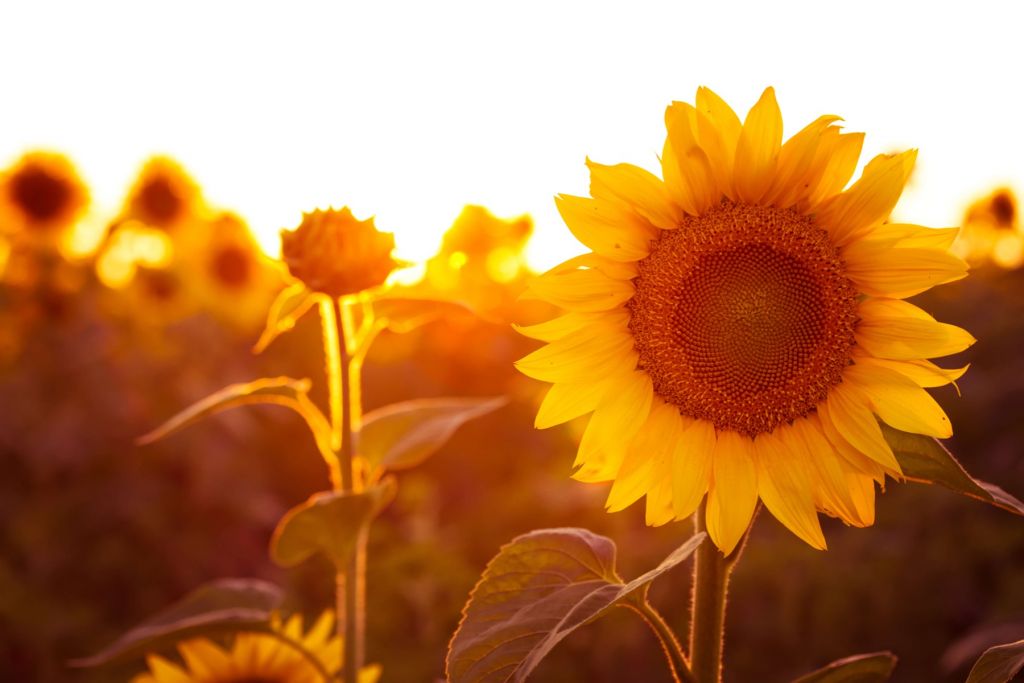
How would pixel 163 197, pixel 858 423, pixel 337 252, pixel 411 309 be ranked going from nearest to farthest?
pixel 858 423 < pixel 337 252 < pixel 411 309 < pixel 163 197

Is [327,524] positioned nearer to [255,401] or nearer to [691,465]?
[255,401]

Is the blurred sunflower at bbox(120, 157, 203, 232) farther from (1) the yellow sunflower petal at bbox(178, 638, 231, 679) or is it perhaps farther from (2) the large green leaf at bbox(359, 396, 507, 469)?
(2) the large green leaf at bbox(359, 396, 507, 469)

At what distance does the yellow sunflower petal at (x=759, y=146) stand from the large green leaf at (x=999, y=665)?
59cm

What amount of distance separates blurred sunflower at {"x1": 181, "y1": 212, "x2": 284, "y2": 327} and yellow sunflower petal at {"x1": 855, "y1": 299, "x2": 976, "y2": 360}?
5.20m

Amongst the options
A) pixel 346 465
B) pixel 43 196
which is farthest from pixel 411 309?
pixel 43 196

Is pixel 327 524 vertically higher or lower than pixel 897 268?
lower

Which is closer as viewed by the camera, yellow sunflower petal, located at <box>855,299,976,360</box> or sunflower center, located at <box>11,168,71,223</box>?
yellow sunflower petal, located at <box>855,299,976,360</box>

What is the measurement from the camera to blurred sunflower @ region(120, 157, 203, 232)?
657cm

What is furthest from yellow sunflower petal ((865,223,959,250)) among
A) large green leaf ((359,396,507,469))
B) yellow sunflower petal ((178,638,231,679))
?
yellow sunflower petal ((178,638,231,679))

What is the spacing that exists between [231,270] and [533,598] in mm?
5415

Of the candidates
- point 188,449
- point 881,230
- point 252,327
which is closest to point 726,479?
point 881,230

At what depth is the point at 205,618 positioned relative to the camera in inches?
65.6

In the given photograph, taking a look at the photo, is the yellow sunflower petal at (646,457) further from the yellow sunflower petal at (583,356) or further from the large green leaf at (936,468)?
the large green leaf at (936,468)

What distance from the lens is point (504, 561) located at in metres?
1.24
